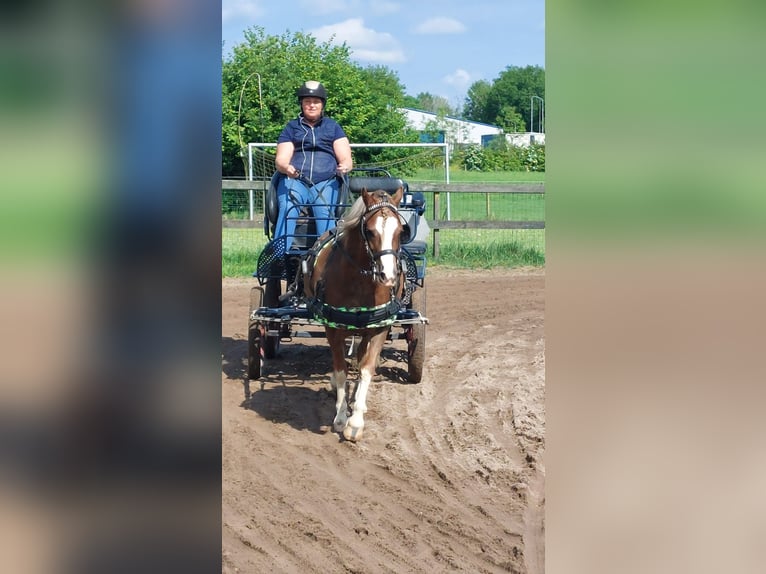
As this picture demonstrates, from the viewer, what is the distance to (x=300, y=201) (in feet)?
25.0

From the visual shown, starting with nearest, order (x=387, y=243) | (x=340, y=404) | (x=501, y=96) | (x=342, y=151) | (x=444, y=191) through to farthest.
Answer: (x=387, y=243), (x=340, y=404), (x=342, y=151), (x=444, y=191), (x=501, y=96)

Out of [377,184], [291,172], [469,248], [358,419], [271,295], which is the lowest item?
[358,419]

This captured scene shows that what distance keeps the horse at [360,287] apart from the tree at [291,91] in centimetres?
1388

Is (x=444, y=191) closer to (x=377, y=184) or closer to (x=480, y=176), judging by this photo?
(x=377, y=184)

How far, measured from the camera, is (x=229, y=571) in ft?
12.2

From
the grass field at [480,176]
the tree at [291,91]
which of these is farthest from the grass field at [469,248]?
the grass field at [480,176]

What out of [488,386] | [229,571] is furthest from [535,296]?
[229,571]

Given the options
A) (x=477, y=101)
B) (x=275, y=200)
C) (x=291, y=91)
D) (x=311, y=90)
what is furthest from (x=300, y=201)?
(x=477, y=101)

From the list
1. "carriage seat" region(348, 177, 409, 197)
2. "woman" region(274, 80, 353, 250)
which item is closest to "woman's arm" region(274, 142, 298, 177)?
"woman" region(274, 80, 353, 250)

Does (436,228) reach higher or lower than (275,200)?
lower

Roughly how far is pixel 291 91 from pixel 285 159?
57.8 feet
